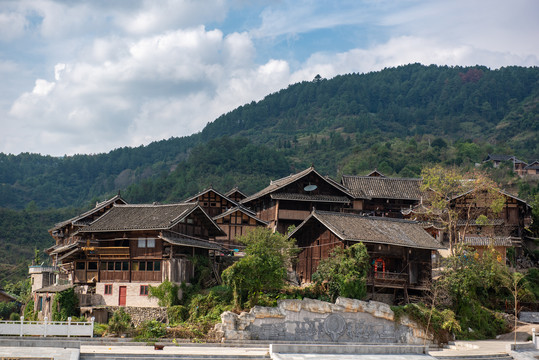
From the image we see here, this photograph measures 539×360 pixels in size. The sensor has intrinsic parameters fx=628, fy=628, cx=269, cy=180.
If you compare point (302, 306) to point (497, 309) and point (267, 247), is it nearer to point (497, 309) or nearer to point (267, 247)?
point (267, 247)

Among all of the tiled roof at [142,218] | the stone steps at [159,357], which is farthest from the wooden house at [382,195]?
the stone steps at [159,357]

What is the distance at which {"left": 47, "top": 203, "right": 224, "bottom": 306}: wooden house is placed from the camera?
138 feet

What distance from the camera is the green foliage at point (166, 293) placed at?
1601 inches

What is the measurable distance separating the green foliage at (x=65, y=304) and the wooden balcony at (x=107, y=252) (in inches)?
120

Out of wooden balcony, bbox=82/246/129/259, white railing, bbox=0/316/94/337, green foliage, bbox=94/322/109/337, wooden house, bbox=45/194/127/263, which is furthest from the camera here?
wooden house, bbox=45/194/127/263

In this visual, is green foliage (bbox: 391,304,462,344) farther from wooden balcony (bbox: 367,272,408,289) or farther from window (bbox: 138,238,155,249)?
window (bbox: 138,238,155,249)

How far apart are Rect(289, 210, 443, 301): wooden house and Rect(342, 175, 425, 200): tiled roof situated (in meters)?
16.6

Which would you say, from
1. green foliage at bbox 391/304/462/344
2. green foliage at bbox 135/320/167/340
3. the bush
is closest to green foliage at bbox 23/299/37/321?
the bush

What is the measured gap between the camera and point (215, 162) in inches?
4990

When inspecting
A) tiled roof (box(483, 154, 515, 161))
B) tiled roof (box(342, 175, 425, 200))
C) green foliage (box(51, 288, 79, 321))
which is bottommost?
green foliage (box(51, 288, 79, 321))

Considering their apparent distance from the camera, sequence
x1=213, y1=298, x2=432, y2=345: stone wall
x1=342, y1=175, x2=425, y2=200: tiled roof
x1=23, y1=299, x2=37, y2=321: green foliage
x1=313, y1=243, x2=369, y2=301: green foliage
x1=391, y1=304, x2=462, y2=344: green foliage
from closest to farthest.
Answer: x1=213, y1=298, x2=432, y2=345: stone wall → x1=313, y1=243, x2=369, y2=301: green foliage → x1=391, y1=304, x2=462, y2=344: green foliage → x1=23, y1=299, x2=37, y2=321: green foliage → x1=342, y1=175, x2=425, y2=200: tiled roof

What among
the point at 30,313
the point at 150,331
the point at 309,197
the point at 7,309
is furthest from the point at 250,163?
the point at 150,331

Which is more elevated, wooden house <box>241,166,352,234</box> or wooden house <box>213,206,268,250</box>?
wooden house <box>241,166,352,234</box>

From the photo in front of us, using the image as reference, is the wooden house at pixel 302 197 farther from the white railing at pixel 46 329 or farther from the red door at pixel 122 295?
the white railing at pixel 46 329
